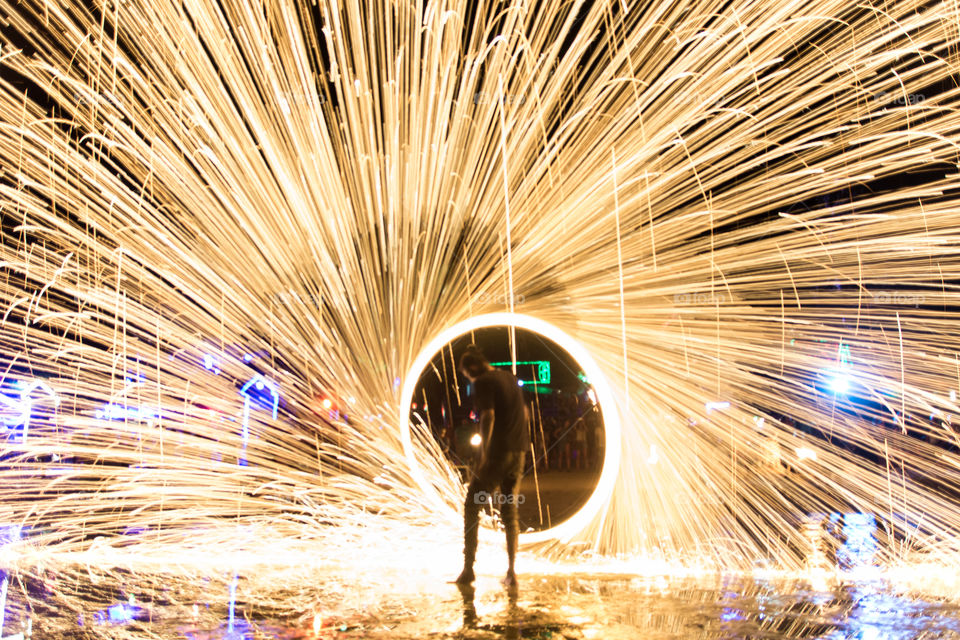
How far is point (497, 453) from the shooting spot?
5.01m

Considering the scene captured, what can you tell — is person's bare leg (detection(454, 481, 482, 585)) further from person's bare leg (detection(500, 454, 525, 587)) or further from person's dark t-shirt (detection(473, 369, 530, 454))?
person's dark t-shirt (detection(473, 369, 530, 454))

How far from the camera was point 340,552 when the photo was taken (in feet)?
19.3

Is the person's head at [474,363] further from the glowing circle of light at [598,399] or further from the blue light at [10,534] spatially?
the blue light at [10,534]

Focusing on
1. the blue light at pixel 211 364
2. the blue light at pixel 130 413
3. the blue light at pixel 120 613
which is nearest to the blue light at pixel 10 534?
the blue light at pixel 130 413

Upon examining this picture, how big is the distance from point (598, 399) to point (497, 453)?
0.90 metres

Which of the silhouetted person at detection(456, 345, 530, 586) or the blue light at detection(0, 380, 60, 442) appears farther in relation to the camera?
the blue light at detection(0, 380, 60, 442)

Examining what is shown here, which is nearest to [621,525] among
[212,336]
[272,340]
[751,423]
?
[751,423]

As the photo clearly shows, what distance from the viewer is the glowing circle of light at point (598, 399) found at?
5234 millimetres

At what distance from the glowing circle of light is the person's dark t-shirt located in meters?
0.45

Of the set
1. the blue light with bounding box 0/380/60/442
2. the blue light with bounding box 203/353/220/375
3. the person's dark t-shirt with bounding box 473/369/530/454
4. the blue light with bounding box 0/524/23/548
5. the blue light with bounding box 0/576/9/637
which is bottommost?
the blue light with bounding box 0/576/9/637

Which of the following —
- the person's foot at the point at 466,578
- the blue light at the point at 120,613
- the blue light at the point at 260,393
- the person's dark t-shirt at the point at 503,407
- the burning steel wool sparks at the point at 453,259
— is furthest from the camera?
the blue light at the point at 260,393

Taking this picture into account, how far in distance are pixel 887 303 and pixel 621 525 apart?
242 centimetres

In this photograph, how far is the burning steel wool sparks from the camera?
5.50m

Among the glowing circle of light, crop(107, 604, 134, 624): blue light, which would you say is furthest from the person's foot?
crop(107, 604, 134, 624): blue light
